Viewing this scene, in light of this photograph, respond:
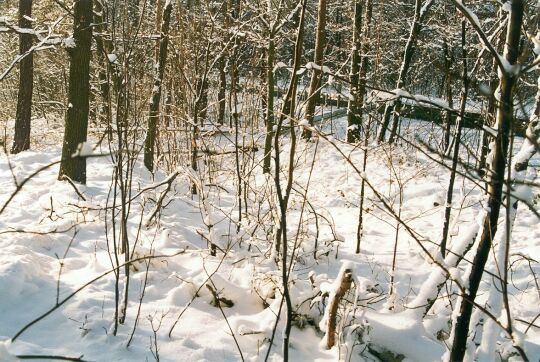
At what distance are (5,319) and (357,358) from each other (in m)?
2.47

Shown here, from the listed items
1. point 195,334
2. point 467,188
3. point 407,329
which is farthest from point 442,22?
point 195,334

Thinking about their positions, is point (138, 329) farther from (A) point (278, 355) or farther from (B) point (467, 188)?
(B) point (467, 188)

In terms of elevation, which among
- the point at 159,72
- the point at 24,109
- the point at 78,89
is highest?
the point at 159,72

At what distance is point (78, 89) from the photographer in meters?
6.60

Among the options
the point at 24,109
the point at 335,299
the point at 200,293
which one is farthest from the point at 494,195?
the point at 24,109

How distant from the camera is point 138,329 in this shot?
3088 mm

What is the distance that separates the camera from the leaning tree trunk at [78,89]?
6.46 meters

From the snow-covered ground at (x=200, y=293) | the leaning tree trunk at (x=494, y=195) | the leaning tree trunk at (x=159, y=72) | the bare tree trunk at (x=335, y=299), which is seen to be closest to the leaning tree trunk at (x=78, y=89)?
the snow-covered ground at (x=200, y=293)

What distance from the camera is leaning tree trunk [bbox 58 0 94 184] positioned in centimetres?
646

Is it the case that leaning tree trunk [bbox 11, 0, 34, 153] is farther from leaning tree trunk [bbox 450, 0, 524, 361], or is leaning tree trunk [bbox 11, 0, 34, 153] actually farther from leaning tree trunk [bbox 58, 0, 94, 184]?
leaning tree trunk [bbox 450, 0, 524, 361]

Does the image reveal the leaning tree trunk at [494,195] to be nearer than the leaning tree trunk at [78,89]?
Yes

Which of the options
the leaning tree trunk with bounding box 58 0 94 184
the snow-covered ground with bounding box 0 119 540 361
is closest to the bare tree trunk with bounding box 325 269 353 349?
the snow-covered ground with bounding box 0 119 540 361

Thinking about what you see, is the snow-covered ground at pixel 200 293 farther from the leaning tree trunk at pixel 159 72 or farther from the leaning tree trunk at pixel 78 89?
the leaning tree trunk at pixel 159 72

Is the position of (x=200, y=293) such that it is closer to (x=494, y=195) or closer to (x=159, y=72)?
(x=494, y=195)
